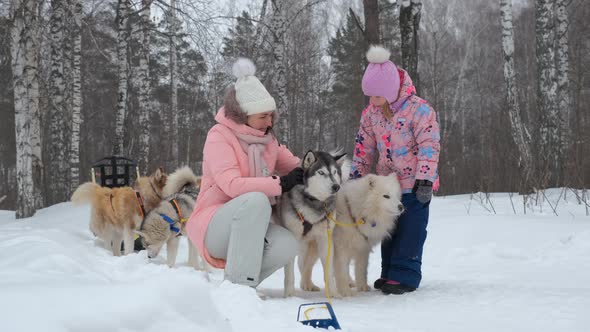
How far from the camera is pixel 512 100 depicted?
360 inches

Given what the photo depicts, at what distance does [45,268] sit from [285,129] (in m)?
9.74

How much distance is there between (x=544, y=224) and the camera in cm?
527

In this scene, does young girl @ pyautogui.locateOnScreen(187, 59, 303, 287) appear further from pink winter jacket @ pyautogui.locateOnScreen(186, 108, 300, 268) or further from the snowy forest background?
the snowy forest background

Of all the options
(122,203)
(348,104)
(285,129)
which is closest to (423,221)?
(122,203)

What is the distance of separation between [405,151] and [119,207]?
381 centimetres

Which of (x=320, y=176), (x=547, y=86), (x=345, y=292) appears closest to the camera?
(x=320, y=176)

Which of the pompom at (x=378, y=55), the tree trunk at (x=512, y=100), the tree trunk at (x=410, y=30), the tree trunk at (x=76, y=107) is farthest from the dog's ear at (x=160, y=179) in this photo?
the tree trunk at (x=76, y=107)

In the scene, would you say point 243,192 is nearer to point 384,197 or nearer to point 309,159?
point 309,159

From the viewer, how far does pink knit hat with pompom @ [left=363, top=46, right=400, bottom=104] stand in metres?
3.66

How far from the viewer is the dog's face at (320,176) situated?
346 cm

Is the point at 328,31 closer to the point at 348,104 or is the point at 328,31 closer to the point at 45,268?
the point at 348,104

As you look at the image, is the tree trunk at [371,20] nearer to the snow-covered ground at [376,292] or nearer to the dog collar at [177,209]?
the snow-covered ground at [376,292]

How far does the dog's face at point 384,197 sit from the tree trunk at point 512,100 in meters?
4.69

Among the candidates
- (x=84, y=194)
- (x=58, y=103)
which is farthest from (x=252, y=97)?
(x=58, y=103)
